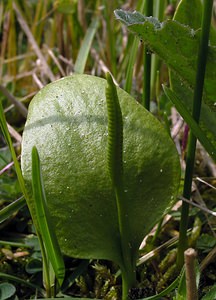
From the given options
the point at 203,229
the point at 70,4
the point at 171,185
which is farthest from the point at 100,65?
the point at 171,185

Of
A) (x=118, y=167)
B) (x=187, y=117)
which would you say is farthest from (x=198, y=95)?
(x=118, y=167)

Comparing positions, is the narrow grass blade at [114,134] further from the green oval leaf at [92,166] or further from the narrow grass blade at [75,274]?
the narrow grass blade at [75,274]

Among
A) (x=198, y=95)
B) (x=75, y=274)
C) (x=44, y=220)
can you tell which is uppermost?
(x=198, y=95)

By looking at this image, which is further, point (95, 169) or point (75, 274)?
point (75, 274)

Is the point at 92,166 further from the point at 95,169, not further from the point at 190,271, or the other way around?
the point at 190,271

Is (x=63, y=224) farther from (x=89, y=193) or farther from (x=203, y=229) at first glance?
(x=203, y=229)

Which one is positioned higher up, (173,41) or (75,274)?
(173,41)

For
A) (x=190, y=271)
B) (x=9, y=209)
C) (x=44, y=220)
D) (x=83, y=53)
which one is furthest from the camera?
(x=83, y=53)

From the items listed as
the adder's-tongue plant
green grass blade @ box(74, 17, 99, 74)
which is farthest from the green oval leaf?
green grass blade @ box(74, 17, 99, 74)
